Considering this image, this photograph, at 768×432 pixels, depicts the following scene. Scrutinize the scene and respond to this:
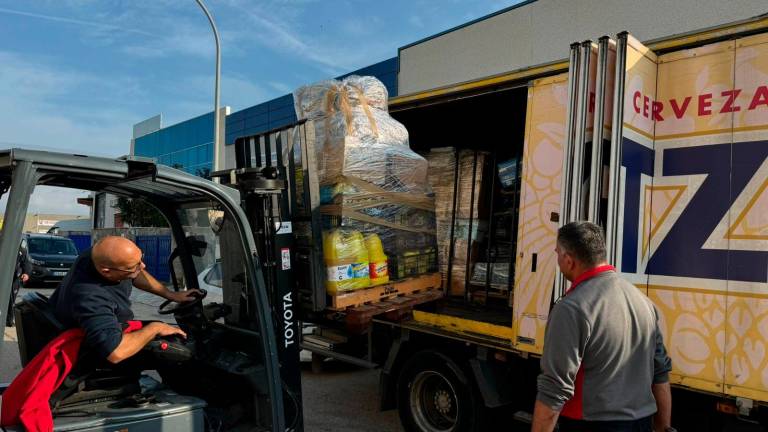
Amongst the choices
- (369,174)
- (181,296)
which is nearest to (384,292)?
(369,174)

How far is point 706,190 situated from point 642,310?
4.33 feet

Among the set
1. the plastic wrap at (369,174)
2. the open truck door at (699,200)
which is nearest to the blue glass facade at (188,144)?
the plastic wrap at (369,174)

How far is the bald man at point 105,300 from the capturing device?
8.69 feet

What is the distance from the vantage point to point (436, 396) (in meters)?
4.75

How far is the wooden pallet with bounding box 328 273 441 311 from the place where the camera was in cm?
414

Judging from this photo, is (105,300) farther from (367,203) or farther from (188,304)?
(367,203)

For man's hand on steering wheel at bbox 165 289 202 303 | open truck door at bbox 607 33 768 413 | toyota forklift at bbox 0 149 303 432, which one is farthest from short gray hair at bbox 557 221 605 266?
man's hand on steering wheel at bbox 165 289 202 303

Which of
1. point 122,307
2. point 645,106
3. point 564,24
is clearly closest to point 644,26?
point 564,24

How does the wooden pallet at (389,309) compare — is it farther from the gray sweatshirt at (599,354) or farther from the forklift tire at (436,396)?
the gray sweatshirt at (599,354)

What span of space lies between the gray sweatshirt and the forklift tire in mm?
2045

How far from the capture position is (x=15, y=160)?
2.40 m

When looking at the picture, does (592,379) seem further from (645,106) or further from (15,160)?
(15,160)

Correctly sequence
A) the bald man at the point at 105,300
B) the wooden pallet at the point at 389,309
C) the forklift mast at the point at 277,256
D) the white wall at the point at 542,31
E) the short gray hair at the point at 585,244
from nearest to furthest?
1. the short gray hair at the point at 585,244
2. the bald man at the point at 105,300
3. the forklift mast at the point at 277,256
4. the wooden pallet at the point at 389,309
5. the white wall at the point at 542,31

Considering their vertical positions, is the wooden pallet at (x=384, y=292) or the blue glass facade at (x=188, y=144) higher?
the blue glass facade at (x=188, y=144)
